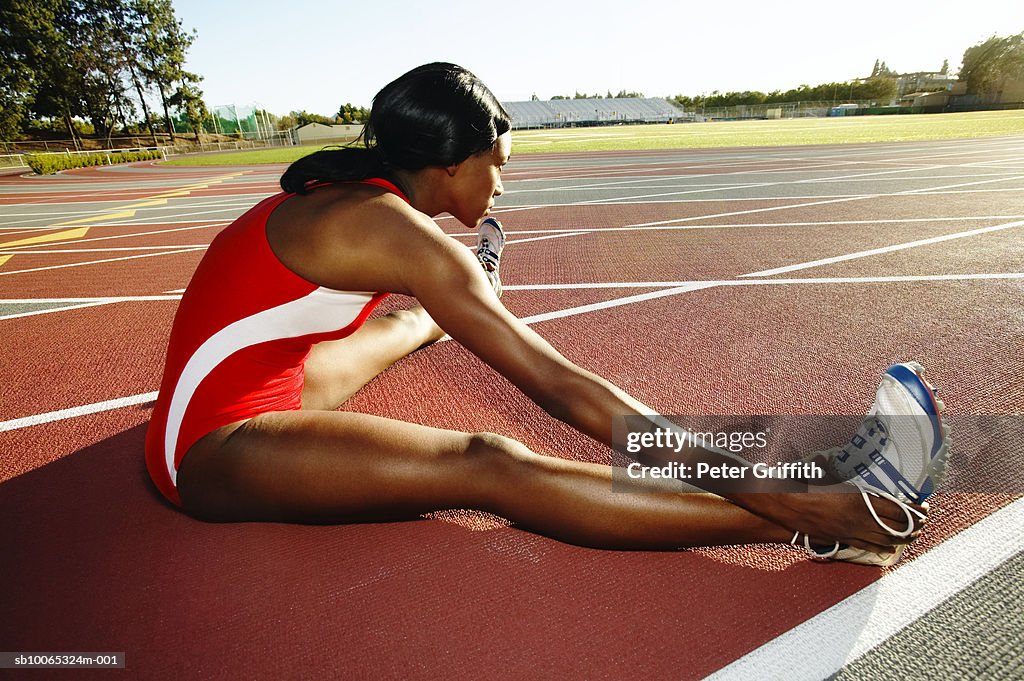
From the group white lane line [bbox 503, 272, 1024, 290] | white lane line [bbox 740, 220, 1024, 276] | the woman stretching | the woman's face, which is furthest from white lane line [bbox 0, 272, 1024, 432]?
the woman stretching

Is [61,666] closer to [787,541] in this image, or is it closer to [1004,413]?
[787,541]

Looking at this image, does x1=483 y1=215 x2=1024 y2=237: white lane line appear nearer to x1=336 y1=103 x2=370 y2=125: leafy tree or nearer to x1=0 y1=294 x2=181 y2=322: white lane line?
x1=0 y1=294 x2=181 y2=322: white lane line

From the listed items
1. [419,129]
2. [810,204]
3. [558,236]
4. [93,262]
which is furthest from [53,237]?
[810,204]

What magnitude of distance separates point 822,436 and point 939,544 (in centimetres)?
63

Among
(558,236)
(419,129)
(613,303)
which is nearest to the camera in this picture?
(419,129)

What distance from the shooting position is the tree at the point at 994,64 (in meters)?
62.2

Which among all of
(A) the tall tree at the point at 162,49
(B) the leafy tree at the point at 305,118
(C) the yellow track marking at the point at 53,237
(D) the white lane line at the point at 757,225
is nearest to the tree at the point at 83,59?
(A) the tall tree at the point at 162,49

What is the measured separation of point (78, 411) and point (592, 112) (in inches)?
4008

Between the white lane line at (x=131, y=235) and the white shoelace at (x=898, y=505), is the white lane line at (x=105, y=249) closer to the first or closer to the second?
the white lane line at (x=131, y=235)

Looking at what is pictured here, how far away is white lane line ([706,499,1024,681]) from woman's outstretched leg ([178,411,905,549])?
252 mm

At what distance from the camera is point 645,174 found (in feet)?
42.5

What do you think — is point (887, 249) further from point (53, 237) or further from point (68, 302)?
point (53, 237)

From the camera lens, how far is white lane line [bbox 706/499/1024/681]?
134 cm

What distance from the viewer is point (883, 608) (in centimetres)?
149
